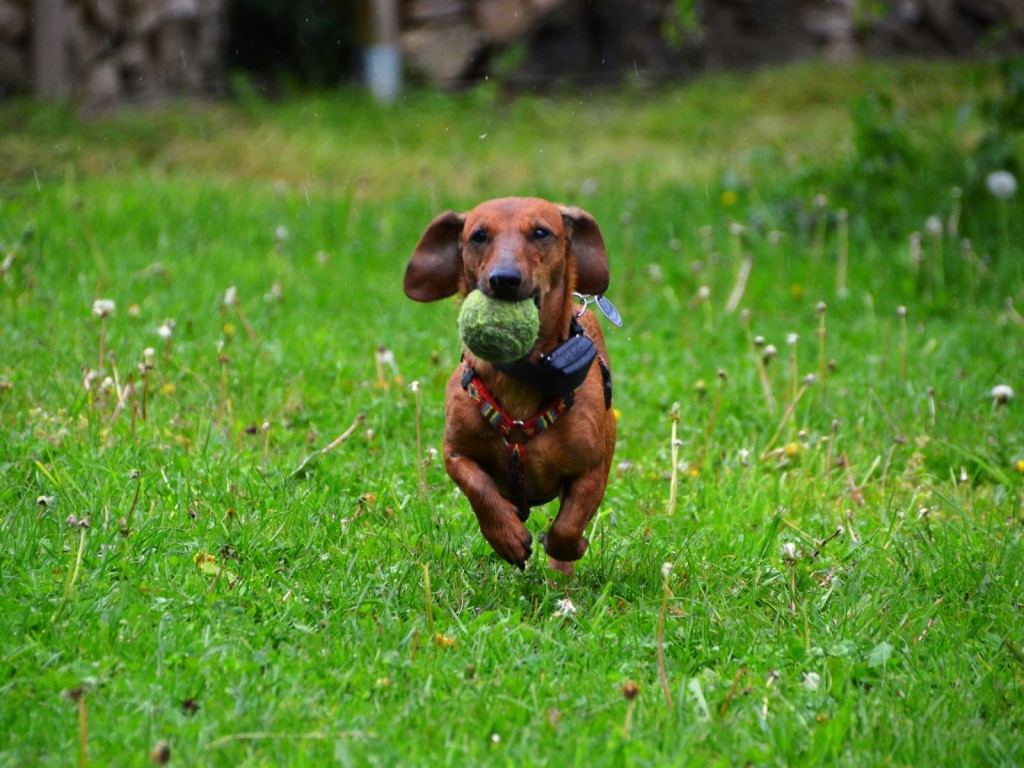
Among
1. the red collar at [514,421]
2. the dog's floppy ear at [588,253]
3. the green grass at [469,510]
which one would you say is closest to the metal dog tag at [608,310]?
the dog's floppy ear at [588,253]

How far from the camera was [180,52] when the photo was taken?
1028 centimetres

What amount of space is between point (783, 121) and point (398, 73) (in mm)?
3444

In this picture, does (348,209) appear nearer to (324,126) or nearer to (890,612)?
(324,126)

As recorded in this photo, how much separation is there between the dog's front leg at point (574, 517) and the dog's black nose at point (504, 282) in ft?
1.85

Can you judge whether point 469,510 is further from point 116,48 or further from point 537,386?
point 116,48

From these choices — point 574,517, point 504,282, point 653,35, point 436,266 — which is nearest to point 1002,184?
point 436,266

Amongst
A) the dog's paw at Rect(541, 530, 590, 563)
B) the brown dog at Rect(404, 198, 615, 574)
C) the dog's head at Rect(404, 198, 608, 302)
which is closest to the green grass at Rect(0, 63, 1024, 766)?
the dog's paw at Rect(541, 530, 590, 563)

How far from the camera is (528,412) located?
3.21 metres

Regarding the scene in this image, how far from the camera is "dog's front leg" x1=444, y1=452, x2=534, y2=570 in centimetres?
311

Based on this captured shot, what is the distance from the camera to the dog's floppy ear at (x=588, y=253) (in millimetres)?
3418

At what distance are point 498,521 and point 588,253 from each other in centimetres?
81

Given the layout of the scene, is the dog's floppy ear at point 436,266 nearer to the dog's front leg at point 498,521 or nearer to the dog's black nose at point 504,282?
the dog's black nose at point 504,282

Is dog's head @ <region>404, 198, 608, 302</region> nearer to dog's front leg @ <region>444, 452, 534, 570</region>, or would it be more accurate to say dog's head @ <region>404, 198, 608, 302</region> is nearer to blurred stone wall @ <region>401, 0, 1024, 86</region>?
dog's front leg @ <region>444, 452, 534, 570</region>

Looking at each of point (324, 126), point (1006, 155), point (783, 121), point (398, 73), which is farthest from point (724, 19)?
point (1006, 155)
